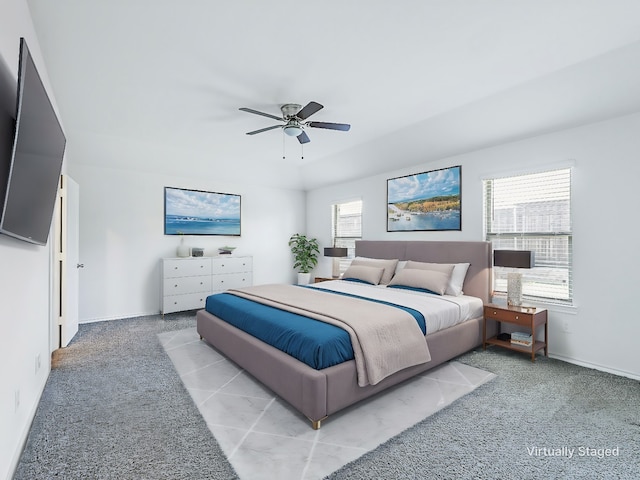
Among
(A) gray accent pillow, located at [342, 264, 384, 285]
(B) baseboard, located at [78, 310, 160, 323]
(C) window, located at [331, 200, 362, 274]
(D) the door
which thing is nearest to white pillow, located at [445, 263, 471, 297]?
(A) gray accent pillow, located at [342, 264, 384, 285]

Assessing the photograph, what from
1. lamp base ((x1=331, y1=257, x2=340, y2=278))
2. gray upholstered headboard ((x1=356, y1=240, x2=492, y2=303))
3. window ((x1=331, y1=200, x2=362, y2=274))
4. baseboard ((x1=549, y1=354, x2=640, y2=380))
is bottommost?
baseboard ((x1=549, y1=354, x2=640, y2=380))

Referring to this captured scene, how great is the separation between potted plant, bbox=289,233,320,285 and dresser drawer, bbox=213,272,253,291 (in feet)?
4.12

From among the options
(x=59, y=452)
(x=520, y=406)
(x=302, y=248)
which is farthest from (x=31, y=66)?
(x=302, y=248)

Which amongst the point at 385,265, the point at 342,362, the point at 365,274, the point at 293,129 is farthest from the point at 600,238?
the point at 293,129

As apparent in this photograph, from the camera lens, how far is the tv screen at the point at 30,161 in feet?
4.77

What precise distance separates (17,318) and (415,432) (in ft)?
8.72

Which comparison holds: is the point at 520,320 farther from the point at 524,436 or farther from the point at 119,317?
the point at 119,317

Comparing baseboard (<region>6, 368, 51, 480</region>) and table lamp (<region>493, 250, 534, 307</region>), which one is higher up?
table lamp (<region>493, 250, 534, 307</region>)

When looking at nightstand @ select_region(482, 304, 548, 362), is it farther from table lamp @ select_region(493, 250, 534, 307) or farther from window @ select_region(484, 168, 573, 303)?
window @ select_region(484, 168, 573, 303)

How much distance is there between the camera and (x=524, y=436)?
7.10 feet

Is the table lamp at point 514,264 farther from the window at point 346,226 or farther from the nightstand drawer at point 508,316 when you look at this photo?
the window at point 346,226

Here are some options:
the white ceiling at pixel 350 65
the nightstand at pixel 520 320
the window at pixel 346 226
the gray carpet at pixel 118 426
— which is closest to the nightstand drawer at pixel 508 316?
the nightstand at pixel 520 320

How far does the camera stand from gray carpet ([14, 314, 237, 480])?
1.86 metres

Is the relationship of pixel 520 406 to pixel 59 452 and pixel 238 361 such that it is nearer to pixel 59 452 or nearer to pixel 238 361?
pixel 238 361
